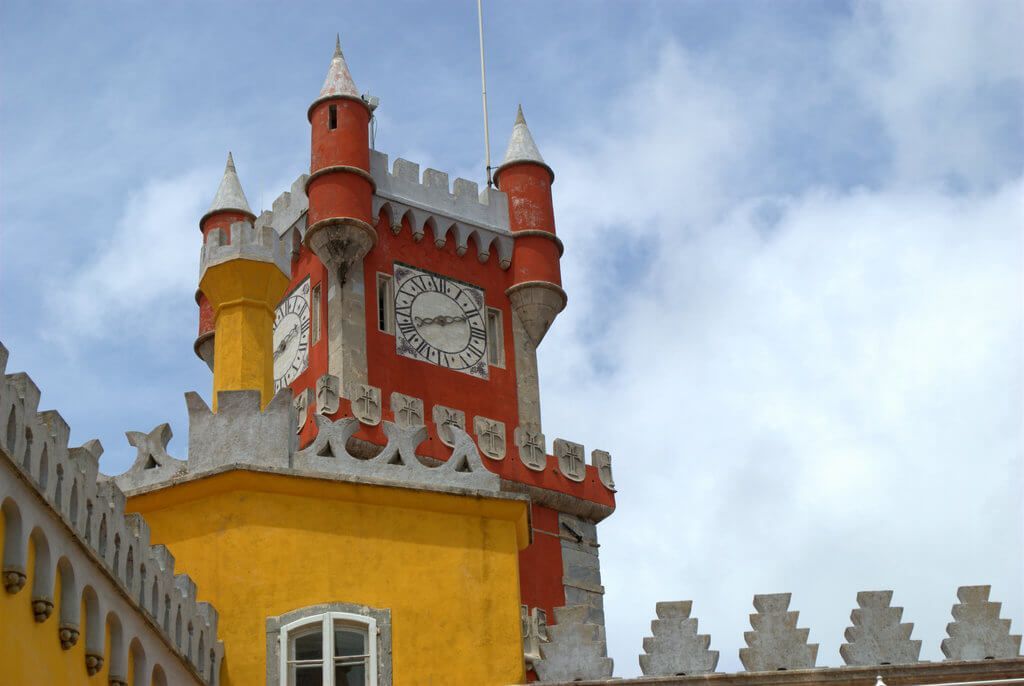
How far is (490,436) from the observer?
2777 centimetres

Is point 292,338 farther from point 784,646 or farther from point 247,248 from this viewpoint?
point 784,646

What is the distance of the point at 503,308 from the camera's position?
102 feet

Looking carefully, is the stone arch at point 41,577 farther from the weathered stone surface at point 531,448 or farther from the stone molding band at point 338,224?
the stone molding band at point 338,224

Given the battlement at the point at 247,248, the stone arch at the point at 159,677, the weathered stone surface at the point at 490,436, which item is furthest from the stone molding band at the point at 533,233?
the stone arch at the point at 159,677

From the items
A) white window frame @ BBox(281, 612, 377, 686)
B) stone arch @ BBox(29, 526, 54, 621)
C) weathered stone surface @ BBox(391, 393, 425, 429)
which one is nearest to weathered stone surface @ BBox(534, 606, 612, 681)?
white window frame @ BBox(281, 612, 377, 686)

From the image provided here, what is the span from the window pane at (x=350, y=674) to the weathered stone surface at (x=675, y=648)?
8.69 ft

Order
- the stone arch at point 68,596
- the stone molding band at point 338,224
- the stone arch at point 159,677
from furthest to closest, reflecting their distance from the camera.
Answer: the stone molding band at point 338,224 < the stone arch at point 159,677 < the stone arch at point 68,596

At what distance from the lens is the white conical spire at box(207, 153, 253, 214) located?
101 ft

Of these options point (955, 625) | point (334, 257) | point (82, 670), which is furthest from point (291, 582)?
point (334, 257)

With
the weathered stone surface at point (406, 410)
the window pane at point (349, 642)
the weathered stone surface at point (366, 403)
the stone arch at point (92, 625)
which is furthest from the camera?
the weathered stone surface at point (406, 410)

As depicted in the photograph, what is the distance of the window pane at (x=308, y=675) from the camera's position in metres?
13.8

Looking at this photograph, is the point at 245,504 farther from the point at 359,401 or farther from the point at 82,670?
the point at 359,401

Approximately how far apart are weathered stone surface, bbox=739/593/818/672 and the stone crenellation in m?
4.93

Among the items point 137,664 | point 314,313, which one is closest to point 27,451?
point 137,664
